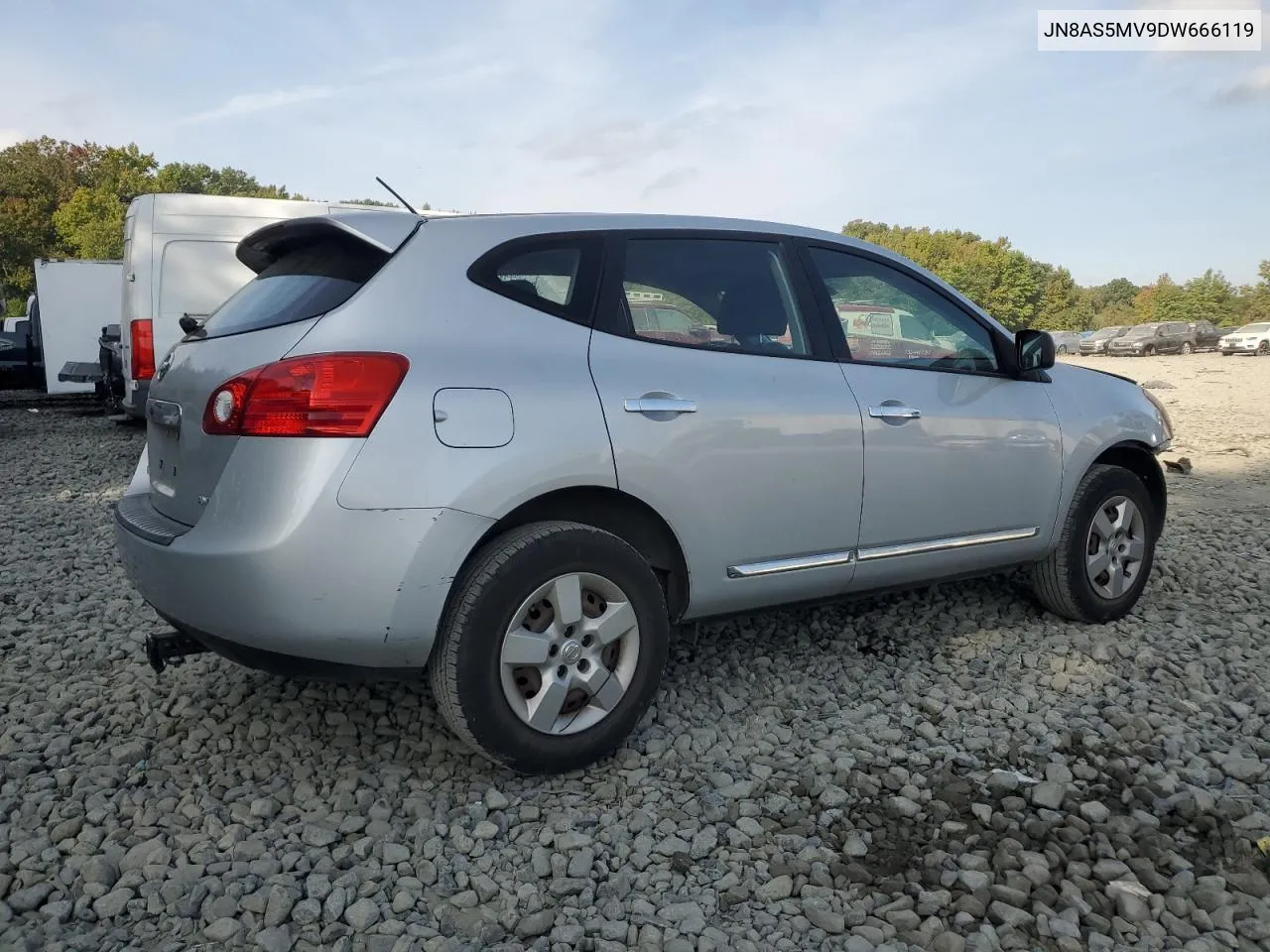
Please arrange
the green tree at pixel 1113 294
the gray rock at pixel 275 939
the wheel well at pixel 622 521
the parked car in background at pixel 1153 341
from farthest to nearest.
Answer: the green tree at pixel 1113 294
the parked car in background at pixel 1153 341
the wheel well at pixel 622 521
the gray rock at pixel 275 939

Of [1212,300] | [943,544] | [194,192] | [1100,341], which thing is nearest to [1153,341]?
[1100,341]

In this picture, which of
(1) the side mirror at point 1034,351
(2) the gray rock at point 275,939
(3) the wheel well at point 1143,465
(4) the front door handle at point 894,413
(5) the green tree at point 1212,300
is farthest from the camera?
(5) the green tree at point 1212,300

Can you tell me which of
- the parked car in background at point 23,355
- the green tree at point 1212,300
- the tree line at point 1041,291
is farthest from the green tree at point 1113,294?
the parked car in background at point 23,355

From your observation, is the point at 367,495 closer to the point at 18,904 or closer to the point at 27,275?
the point at 18,904

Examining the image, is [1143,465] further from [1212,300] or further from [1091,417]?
[1212,300]

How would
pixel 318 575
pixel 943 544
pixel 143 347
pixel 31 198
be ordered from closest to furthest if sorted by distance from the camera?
pixel 318 575 → pixel 943 544 → pixel 143 347 → pixel 31 198

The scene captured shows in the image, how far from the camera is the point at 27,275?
49.0m

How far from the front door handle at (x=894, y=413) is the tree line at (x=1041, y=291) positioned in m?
57.7

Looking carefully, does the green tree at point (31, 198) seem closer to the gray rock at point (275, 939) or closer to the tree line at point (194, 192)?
the tree line at point (194, 192)

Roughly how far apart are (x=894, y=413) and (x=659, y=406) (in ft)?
3.47

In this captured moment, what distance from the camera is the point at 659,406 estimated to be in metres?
3.17

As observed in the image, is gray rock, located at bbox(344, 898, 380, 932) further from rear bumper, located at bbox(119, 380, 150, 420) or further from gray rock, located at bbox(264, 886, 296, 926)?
rear bumper, located at bbox(119, 380, 150, 420)

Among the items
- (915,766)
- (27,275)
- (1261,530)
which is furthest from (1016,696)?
Result: (27,275)

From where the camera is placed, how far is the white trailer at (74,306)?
56.9 ft
